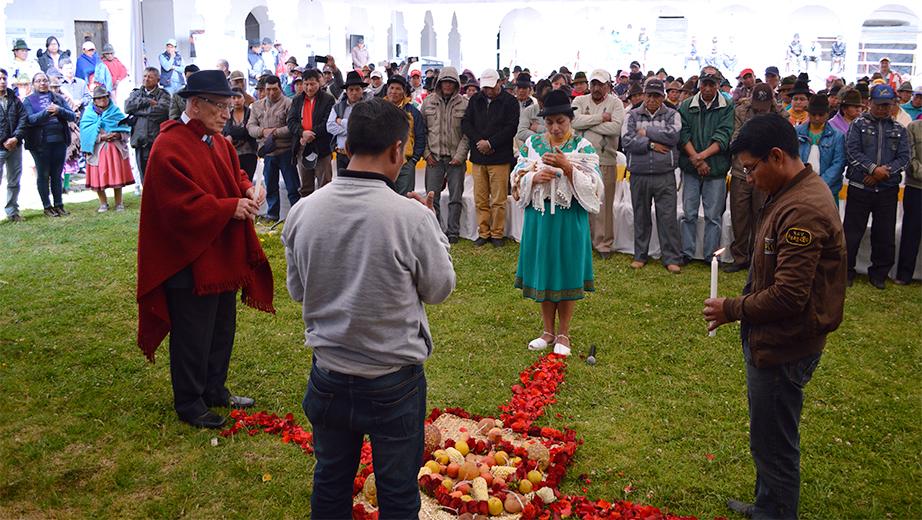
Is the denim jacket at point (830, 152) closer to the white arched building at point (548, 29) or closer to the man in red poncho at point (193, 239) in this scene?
the man in red poncho at point (193, 239)

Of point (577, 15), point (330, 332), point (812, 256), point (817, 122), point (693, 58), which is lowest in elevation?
point (330, 332)

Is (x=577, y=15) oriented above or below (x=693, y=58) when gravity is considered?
above

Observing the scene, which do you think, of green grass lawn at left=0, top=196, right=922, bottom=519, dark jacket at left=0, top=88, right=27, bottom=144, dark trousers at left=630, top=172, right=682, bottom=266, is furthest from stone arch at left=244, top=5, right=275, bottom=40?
dark trousers at left=630, top=172, right=682, bottom=266

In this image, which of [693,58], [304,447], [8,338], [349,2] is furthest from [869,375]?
[349,2]

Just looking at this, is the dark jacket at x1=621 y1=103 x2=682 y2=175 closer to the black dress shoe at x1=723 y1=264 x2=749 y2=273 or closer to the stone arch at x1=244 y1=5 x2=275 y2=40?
the black dress shoe at x1=723 y1=264 x2=749 y2=273

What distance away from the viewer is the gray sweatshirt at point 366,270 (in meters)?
2.24

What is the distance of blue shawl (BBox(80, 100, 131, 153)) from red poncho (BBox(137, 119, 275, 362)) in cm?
844

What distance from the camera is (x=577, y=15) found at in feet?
85.8

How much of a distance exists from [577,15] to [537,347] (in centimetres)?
2348

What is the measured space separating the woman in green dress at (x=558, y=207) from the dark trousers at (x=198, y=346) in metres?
2.32

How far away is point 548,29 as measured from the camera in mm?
27703

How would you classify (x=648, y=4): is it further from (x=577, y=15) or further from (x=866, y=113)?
(x=866, y=113)

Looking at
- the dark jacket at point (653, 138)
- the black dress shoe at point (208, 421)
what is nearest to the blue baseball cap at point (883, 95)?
the dark jacket at point (653, 138)

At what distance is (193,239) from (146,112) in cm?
809
